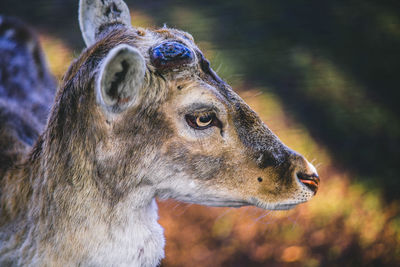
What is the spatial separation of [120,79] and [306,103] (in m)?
2.22

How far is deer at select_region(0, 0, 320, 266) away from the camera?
1.64m

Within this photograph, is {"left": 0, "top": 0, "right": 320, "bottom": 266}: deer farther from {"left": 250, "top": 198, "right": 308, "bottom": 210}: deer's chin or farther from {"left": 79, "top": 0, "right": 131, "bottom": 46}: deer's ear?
{"left": 79, "top": 0, "right": 131, "bottom": 46}: deer's ear

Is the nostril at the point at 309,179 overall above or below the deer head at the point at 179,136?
below

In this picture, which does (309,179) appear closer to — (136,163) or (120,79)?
(136,163)

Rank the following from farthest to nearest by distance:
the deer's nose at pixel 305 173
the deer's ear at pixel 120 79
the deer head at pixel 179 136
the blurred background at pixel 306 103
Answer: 1. the blurred background at pixel 306 103
2. the deer's nose at pixel 305 173
3. the deer head at pixel 179 136
4. the deer's ear at pixel 120 79

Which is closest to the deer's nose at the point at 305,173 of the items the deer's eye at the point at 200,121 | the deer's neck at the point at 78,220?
the deer's eye at the point at 200,121

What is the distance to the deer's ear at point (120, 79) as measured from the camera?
4.60 ft

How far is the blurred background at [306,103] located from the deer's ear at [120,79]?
1.66 m

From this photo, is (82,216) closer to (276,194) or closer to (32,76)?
(276,194)

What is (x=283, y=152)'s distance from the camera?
1.75m

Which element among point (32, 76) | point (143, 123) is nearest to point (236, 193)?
point (143, 123)

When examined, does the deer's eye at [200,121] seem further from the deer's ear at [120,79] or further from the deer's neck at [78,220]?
the deer's neck at [78,220]

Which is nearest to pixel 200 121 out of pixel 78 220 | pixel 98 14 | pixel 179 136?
pixel 179 136

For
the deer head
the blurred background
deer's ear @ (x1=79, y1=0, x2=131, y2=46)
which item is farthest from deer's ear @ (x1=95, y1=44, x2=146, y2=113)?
the blurred background
